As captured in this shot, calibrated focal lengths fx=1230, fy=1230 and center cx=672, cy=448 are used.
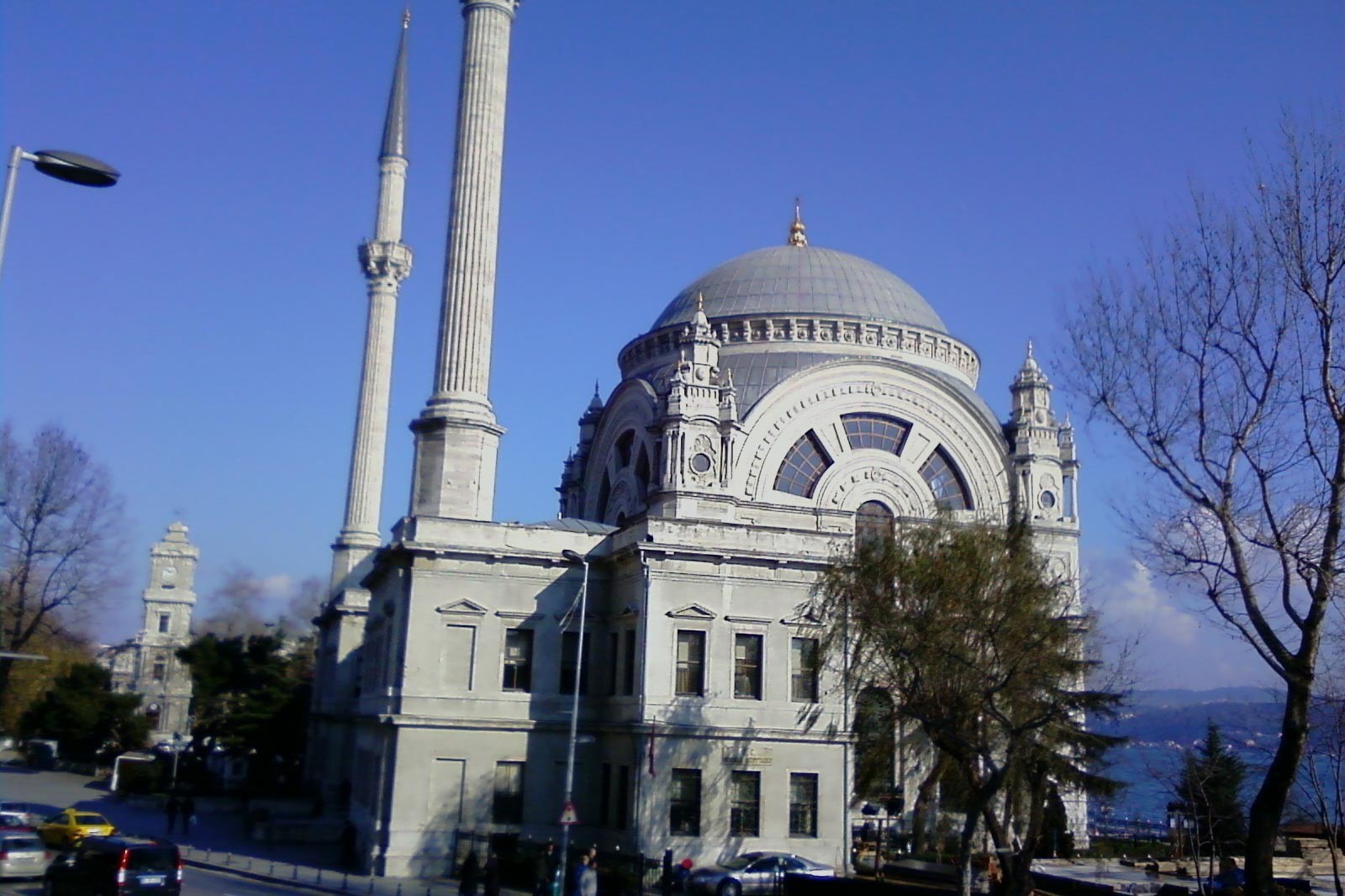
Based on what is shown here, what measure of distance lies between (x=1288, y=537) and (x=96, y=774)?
173 ft

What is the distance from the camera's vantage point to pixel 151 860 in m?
19.3

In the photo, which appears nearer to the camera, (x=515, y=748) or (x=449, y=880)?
(x=449, y=880)

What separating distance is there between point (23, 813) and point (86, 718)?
975 inches

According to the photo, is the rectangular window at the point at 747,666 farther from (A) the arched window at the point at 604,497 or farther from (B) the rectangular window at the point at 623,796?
(A) the arched window at the point at 604,497

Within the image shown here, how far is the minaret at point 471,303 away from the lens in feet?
102

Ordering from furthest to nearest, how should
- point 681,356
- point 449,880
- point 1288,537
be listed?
1. point 681,356
2. point 449,880
3. point 1288,537

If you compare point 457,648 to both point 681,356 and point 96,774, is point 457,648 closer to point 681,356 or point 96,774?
point 681,356

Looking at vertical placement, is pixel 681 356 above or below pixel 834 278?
below

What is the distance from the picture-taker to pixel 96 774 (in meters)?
54.4

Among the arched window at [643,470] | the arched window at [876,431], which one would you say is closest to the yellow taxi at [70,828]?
the arched window at [643,470]

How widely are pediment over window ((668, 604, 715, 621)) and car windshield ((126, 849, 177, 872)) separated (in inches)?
492

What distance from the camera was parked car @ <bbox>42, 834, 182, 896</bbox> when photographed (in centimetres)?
1881

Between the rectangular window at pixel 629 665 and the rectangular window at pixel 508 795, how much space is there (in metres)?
3.20

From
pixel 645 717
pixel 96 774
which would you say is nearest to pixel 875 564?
pixel 645 717
